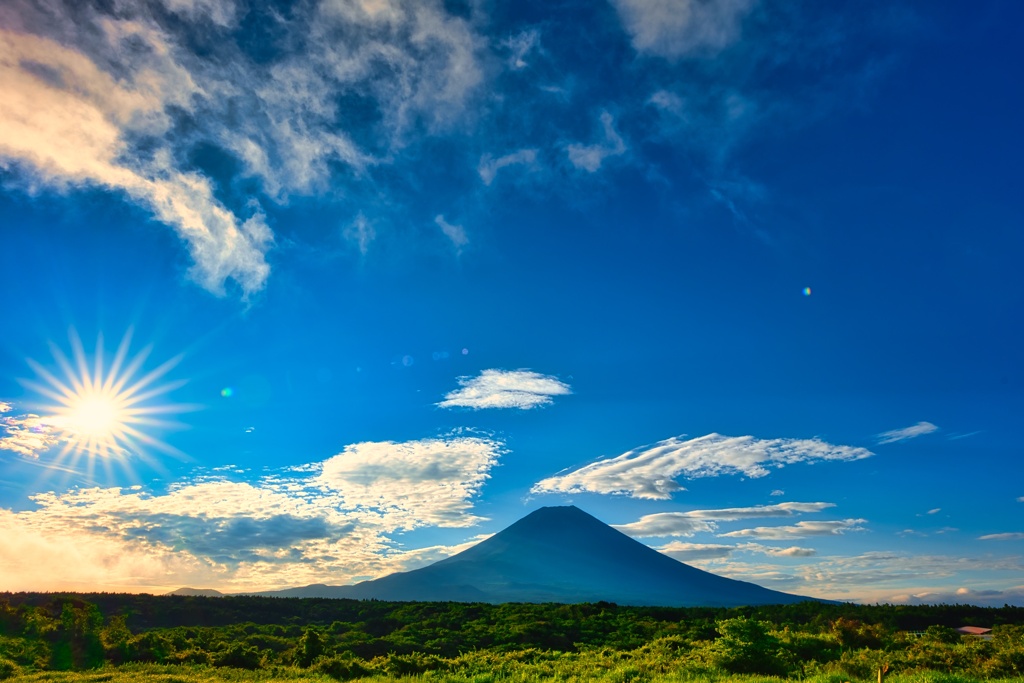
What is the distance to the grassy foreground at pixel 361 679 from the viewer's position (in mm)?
20641

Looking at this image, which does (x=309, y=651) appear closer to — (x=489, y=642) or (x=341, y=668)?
(x=341, y=668)

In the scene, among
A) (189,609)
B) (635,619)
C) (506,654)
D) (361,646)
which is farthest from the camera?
(189,609)

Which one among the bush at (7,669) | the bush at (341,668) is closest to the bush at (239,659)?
the bush at (341,668)

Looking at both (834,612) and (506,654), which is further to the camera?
(834,612)

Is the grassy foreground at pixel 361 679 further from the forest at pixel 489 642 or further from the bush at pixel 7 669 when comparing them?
the bush at pixel 7 669

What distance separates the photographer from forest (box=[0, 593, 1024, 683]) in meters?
24.1

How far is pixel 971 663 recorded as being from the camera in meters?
23.0

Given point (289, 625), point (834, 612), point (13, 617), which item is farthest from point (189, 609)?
point (834, 612)

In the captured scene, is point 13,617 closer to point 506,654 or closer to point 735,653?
point 506,654

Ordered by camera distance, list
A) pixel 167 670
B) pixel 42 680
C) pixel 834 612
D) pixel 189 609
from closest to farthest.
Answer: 1. pixel 42 680
2. pixel 167 670
3. pixel 834 612
4. pixel 189 609

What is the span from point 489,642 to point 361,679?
15.7 meters

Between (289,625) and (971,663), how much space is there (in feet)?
153

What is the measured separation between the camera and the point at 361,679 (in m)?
26.2

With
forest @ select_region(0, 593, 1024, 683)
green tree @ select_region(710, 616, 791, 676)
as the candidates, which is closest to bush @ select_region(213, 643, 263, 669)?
forest @ select_region(0, 593, 1024, 683)
